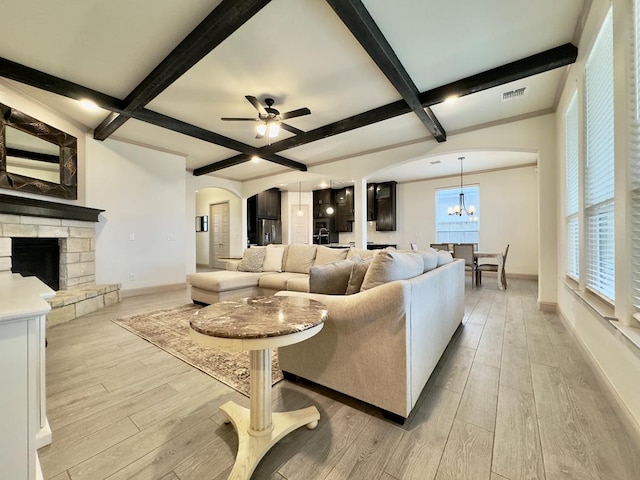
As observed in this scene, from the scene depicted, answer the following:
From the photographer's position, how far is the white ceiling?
6.72 feet

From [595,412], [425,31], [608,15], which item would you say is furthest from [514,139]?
[595,412]

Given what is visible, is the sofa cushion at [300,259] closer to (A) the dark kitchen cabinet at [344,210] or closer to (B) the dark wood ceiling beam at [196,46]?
(B) the dark wood ceiling beam at [196,46]

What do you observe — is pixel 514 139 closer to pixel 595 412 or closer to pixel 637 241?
pixel 637 241

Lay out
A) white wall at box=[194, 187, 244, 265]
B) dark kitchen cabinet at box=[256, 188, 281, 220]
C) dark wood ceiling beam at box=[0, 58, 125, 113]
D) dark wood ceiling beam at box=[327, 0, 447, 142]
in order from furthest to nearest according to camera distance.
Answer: dark kitchen cabinet at box=[256, 188, 281, 220] → white wall at box=[194, 187, 244, 265] → dark wood ceiling beam at box=[0, 58, 125, 113] → dark wood ceiling beam at box=[327, 0, 447, 142]

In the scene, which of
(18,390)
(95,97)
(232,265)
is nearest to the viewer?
(18,390)

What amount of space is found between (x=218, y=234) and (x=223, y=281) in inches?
204

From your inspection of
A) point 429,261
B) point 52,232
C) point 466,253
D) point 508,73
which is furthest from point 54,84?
point 466,253

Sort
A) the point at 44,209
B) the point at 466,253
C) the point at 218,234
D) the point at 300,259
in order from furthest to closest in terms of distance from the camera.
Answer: the point at 218,234, the point at 466,253, the point at 300,259, the point at 44,209

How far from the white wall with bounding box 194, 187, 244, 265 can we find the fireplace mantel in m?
3.29

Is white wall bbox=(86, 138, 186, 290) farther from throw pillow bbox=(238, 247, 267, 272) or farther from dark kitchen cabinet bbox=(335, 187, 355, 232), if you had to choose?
dark kitchen cabinet bbox=(335, 187, 355, 232)

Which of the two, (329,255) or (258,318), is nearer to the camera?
(258,318)

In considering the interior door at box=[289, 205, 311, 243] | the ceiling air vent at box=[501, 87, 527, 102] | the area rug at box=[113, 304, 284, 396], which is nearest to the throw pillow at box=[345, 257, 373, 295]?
the area rug at box=[113, 304, 284, 396]

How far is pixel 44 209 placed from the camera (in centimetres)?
330

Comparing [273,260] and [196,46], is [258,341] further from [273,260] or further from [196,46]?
[273,260]
